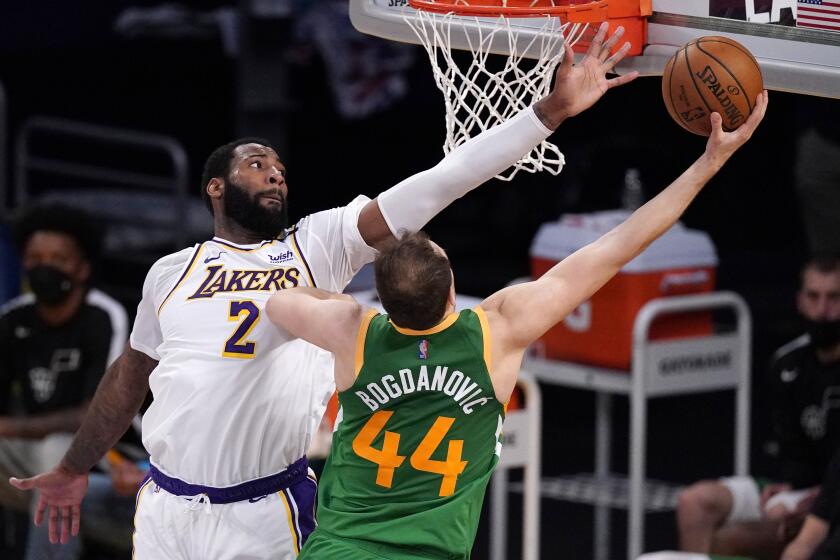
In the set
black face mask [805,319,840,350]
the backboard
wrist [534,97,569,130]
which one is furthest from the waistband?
black face mask [805,319,840,350]

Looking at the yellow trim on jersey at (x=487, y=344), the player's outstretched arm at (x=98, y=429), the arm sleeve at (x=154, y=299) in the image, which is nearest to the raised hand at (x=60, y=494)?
the player's outstretched arm at (x=98, y=429)

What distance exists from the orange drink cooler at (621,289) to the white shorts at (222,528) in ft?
10.0

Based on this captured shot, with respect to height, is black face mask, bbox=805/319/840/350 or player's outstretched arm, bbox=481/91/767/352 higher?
player's outstretched arm, bbox=481/91/767/352

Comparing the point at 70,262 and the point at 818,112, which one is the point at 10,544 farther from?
the point at 818,112

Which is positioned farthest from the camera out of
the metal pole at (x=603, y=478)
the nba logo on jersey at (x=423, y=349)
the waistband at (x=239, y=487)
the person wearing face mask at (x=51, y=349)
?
the metal pole at (x=603, y=478)

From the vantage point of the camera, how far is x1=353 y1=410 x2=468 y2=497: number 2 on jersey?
176 inches

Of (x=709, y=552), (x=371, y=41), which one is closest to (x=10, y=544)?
(x=709, y=552)

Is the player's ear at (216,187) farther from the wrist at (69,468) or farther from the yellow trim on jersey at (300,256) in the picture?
the wrist at (69,468)

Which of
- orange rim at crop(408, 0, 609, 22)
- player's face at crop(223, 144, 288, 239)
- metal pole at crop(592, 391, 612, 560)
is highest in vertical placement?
orange rim at crop(408, 0, 609, 22)

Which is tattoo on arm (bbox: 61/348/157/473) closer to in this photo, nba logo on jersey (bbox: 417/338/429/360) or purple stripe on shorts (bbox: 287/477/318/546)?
purple stripe on shorts (bbox: 287/477/318/546)

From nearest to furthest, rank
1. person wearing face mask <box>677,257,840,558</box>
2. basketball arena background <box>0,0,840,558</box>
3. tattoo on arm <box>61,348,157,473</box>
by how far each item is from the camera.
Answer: tattoo on arm <box>61,348,157,473</box>
person wearing face mask <box>677,257,840,558</box>
basketball arena background <box>0,0,840,558</box>

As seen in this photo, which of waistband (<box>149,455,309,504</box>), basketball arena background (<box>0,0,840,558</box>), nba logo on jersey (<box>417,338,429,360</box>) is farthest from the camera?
basketball arena background (<box>0,0,840,558</box>)

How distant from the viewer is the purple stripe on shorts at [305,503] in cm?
493

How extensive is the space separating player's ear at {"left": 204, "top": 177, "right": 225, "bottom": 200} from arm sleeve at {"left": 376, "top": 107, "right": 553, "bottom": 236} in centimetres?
52
